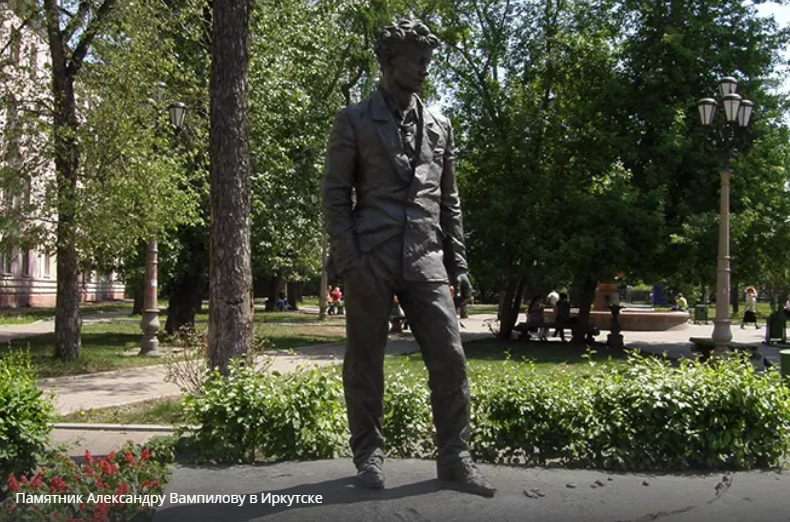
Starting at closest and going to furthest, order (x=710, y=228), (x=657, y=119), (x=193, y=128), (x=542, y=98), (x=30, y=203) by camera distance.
Result: (x=30, y=203) < (x=193, y=128) < (x=710, y=228) < (x=657, y=119) < (x=542, y=98)

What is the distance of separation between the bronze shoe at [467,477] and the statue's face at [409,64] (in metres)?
2.34

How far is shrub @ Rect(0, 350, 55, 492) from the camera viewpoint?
17.6 ft

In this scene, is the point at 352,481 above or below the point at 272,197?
below

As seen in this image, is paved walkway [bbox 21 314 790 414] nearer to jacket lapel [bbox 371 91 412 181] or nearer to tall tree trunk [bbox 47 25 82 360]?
tall tree trunk [bbox 47 25 82 360]

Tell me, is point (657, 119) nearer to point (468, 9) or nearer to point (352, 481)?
point (468, 9)

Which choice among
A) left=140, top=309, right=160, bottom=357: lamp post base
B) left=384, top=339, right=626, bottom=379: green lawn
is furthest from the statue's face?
left=140, top=309, right=160, bottom=357: lamp post base

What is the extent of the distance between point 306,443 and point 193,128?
37.3ft

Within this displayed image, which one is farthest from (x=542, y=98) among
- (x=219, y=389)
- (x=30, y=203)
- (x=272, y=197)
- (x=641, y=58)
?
(x=219, y=389)

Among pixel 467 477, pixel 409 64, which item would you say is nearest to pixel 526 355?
pixel 467 477

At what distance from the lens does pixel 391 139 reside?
17.0ft

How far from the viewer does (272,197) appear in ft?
69.6

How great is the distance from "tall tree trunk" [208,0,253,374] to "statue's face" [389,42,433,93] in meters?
3.52

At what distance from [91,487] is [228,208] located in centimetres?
421

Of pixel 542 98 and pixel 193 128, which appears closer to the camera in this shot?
pixel 193 128
